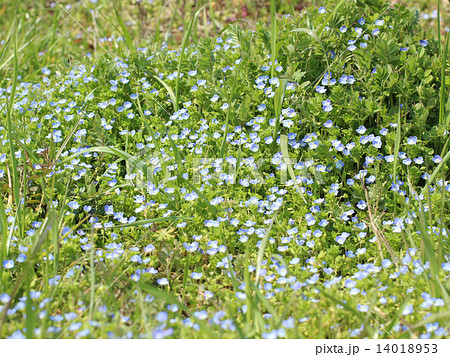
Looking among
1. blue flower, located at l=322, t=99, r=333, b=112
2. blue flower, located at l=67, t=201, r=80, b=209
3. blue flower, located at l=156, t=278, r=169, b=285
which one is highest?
blue flower, located at l=322, t=99, r=333, b=112

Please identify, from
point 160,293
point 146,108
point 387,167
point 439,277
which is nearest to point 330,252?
point 439,277

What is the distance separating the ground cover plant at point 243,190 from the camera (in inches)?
94.6

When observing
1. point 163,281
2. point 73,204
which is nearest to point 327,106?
point 163,281

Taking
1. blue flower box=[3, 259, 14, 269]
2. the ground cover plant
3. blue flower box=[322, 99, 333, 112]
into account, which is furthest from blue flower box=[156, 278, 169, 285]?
blue flower box=[322, 99, 333, 112]

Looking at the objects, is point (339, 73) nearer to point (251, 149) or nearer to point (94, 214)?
point (251, 149)

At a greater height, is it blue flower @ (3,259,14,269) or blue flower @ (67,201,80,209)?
blue flower @ (67,201,80,209)

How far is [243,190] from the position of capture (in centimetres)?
334

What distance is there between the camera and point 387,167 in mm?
3285

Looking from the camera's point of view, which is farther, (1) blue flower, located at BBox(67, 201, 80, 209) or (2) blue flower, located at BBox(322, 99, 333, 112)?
(2) blue flower, located at BBox(322, 99, 333, 112)

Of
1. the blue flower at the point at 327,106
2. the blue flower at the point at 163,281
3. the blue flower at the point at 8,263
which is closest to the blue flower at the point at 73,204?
the blue flower at the point at 8,263

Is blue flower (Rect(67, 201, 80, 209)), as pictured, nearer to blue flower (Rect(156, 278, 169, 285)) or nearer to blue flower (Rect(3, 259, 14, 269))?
blue flower (Rect(3, 259, 14, 269))

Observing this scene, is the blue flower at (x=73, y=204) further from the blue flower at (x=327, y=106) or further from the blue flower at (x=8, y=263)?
the blue flower at (x=327, y=106)

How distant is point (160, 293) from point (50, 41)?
14.0 feet

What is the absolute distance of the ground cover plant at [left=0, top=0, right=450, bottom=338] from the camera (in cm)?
240
